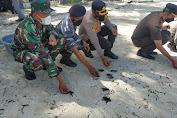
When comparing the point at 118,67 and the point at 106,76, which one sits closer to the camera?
the point at 106,76

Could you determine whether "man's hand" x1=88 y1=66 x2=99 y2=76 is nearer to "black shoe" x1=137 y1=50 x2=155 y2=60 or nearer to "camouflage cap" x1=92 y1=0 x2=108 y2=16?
"camouflage cap" x1=92 y1=0 x2=108 y2=16

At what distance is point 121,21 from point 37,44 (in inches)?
164

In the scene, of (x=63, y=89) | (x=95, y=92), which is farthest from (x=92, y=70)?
(x=63, y=89)

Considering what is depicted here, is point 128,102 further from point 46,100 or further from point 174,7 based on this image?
point 174,7

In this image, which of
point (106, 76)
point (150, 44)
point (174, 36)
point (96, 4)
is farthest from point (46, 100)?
point (174, 36)

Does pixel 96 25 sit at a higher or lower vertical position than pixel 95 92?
higher

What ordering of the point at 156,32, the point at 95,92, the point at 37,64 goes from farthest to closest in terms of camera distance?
the point at 156,32 → the point at 95,92 → the point at 37,64

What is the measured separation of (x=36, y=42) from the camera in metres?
1.86

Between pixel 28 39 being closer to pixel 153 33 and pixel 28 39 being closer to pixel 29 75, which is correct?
pixel 29 75

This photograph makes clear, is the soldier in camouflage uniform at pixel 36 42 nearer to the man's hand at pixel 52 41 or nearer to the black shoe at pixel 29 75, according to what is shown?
the man's hand at pixel 52 41

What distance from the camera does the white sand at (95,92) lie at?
1777mm

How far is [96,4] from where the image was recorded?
237cm

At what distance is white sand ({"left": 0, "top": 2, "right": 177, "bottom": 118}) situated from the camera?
1777mm

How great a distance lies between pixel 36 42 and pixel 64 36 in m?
0.56
